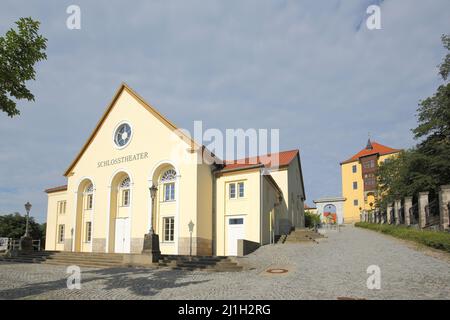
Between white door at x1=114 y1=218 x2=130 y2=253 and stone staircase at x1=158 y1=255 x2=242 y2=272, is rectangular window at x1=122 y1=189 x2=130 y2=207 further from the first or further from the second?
stone staircase at x1=158 y1=255 x2=242 y2=272

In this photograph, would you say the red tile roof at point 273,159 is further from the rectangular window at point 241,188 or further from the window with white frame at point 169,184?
the window with white frame at point 169,184

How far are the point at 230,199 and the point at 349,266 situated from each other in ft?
35.8

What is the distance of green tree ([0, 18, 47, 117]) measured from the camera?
10.2 m

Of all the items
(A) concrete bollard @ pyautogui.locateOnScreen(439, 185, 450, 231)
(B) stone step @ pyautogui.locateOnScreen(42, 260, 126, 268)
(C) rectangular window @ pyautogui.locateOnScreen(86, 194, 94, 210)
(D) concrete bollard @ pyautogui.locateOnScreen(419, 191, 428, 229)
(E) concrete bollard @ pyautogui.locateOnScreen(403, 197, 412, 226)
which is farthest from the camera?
(C) rectangular window @ pyautogui.locateOnScreen(86, 194, 94, 210)

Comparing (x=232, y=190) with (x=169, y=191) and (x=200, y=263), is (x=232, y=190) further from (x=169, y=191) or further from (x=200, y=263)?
(x=200, y=263)

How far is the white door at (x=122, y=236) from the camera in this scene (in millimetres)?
25973

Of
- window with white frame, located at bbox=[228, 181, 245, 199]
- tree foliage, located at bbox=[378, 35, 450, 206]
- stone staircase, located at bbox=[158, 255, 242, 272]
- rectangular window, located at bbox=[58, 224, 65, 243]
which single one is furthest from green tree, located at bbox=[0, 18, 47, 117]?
tree foliage, located at bbox=[378, 35, 450, 206]

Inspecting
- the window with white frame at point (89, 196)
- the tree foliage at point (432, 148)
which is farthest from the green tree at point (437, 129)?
the window with white frame at point (89, 196)

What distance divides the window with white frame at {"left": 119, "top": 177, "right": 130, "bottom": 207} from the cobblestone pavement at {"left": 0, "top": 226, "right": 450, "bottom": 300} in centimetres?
1098

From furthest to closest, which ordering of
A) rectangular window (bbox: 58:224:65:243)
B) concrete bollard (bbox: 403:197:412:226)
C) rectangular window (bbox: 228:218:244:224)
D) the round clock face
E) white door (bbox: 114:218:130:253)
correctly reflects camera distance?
rectangular window (bbox: 58:224:65:243), concrete bollard (bbox: 403:197:412:226), the round clock face, white door (bbox: 114:218:130:253), rectangular window (bbox: 228:218:244:224)

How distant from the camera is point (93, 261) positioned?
2094 cm

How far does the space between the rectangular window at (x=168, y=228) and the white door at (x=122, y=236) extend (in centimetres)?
313
